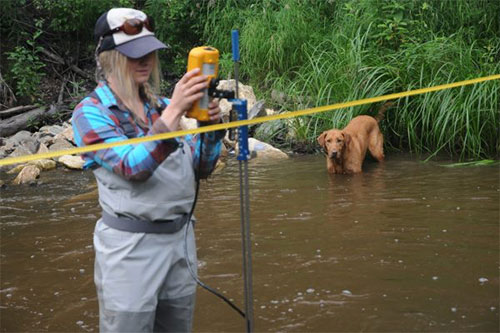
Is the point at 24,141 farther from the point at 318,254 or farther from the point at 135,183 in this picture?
the point at 135,183

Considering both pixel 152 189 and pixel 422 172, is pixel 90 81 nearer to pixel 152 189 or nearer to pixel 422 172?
pixel 422 172

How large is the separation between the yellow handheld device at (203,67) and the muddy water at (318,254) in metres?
1.67

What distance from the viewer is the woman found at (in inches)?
89.0

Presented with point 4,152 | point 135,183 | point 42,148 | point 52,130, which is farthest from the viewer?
point 52,130

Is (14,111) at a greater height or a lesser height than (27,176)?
greater

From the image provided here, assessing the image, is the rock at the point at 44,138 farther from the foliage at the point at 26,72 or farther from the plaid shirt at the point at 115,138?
the plaid shirt at the point at 115,138

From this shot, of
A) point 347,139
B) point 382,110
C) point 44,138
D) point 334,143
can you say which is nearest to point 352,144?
point 347,139

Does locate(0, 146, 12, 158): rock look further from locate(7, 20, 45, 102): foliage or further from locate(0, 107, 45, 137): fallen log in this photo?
locate(7, 20, 45, 102): foliage

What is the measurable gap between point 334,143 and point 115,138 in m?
6.06

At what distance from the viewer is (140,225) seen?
2299mm

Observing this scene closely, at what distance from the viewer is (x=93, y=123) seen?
2281 millimetres

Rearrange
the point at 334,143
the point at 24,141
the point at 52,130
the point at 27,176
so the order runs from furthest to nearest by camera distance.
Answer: the point at 52,130
the point at 24,141
the point at 27,176
the point at 334,143

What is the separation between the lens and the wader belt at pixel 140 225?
2297mm

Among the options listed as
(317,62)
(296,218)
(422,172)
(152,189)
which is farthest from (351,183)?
(152,189)
